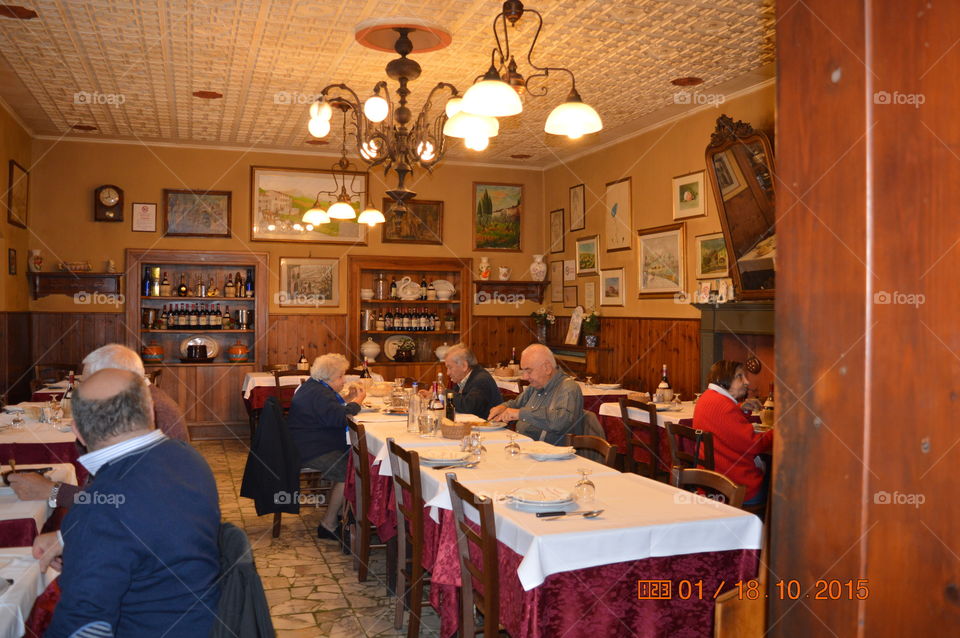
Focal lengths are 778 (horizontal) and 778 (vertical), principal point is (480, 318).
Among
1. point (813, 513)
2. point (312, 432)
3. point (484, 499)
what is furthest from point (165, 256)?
point (813, 513)

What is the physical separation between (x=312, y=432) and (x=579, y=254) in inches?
220

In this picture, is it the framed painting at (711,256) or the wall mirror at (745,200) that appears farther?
the framed painting at (711,256)

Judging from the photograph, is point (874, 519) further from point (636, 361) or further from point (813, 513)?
point (636, 361)

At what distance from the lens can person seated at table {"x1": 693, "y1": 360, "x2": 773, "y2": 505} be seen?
185 inches

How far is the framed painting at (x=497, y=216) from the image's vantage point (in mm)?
11367

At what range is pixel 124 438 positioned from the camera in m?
2.31

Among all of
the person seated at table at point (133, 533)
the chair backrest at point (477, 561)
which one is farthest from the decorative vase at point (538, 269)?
the person seated at table at point (133, 533)

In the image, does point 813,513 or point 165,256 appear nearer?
point 813,513

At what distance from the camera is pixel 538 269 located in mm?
11359
